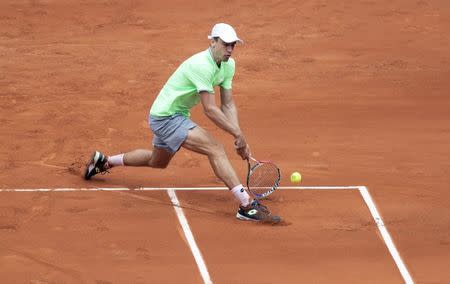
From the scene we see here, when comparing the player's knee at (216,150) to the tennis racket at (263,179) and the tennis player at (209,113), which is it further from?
the tennis racket at (263,179)

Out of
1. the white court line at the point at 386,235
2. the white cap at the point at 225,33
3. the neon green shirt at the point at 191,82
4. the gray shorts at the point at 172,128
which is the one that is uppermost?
the white cap at the point at 225,33

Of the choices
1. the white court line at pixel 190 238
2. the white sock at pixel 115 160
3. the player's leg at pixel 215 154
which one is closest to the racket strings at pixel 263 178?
the player's leg at pixel 215 154

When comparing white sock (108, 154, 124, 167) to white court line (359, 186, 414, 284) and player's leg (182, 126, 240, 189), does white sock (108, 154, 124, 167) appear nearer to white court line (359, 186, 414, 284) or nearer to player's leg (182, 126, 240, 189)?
player's leg (182, 126, 240, 189)

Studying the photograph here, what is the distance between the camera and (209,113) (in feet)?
45.2

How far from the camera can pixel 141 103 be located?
57.8 feet

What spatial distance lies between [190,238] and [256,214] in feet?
2.48

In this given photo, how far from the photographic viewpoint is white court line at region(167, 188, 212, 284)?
1290 centimetres

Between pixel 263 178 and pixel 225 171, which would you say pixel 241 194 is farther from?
pixel 263 178

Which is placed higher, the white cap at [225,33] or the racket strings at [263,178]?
the white cap at [225,33]

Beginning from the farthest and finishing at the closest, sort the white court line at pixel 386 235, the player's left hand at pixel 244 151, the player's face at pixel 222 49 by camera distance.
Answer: the player's left hand at pixel 244 151, the player's face at pixel 222 49, the white court line at pixel 386 235

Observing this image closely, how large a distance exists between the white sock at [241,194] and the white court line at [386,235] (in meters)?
1.33

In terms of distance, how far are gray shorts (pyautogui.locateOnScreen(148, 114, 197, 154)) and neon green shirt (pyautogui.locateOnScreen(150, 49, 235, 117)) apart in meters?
0.06

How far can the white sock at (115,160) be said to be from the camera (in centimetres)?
1484

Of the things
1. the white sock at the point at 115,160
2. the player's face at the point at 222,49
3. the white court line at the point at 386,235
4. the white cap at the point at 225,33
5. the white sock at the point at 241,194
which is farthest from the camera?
the white sock at the point at 115,160
